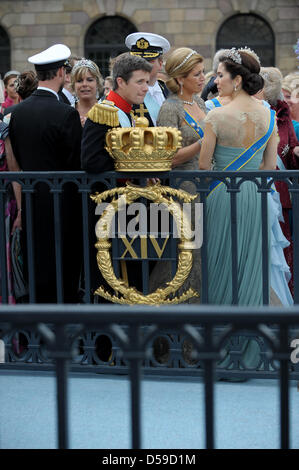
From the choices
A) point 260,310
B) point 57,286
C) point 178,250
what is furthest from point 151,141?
point 260,310

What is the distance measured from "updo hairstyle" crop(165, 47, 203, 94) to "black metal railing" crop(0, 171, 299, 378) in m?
0.63

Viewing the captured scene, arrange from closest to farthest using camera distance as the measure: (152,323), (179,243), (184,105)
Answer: (152,323) → (179,243) → (184,105)

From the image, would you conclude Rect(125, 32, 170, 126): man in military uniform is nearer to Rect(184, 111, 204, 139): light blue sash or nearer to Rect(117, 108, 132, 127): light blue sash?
Rect(184, 111, 204, 139): light blue sash

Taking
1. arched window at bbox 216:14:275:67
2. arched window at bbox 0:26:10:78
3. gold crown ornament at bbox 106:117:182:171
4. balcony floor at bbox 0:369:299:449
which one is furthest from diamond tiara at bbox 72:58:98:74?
arched window at bbox 0:26:10:78

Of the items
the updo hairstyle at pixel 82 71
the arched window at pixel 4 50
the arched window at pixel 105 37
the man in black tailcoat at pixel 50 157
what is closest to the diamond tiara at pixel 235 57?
the man in black tailcoat at pixel 50 157

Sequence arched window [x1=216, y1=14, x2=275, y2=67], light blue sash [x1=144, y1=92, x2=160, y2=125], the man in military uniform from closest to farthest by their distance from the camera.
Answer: light blue sash [x1=144, y1=92, x2=160, y2=125]
the man in military uniform
arched window [x1=216, y1=14, x2=275, y2=67]

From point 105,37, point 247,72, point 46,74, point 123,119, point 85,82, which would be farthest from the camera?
point 105,37

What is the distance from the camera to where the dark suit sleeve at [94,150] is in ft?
15.0

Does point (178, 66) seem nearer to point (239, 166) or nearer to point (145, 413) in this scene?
point (239, 166)

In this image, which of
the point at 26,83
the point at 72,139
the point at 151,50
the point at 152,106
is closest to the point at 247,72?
the point at 152,106

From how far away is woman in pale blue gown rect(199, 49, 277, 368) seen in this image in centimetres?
473

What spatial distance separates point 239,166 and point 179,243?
1.78ft

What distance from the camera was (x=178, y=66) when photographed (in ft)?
16.7

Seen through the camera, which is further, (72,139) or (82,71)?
(82,71)
